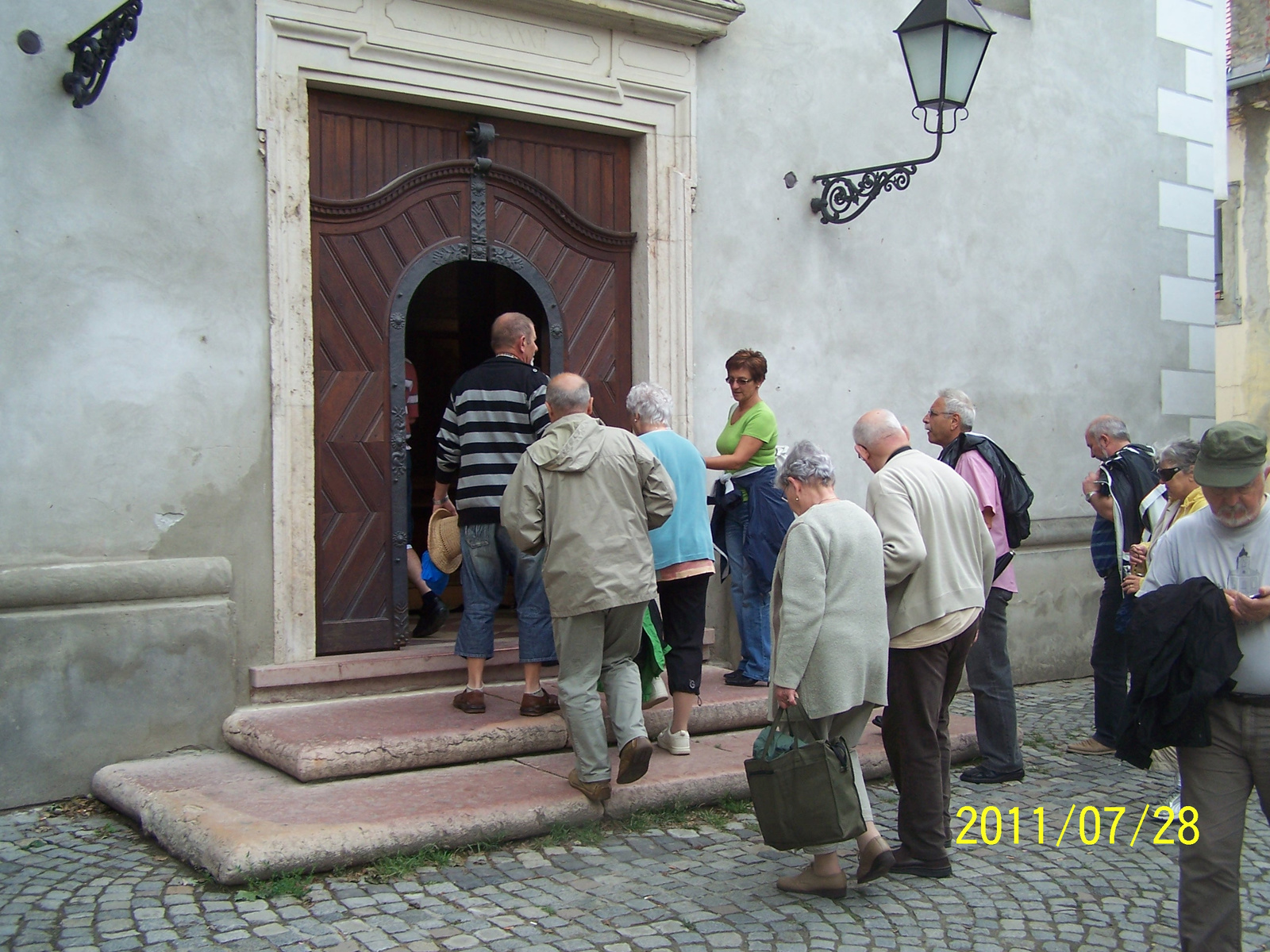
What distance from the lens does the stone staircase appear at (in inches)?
163

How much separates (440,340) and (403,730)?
14.0 ft

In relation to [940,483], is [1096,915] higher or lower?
lower

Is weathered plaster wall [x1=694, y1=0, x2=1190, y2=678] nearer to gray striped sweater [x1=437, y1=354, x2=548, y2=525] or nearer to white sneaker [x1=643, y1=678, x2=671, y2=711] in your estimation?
gray striped sweater [x1=437, y1=354, x2=548, y2=525]

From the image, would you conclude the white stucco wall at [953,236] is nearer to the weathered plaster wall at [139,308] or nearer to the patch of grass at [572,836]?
the weathered plaster wall at [139,308]

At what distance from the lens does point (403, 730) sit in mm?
5078

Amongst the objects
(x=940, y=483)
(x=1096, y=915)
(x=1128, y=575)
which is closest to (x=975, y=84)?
(x=1128, y=575)

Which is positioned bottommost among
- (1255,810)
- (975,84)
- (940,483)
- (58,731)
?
(1255,810)

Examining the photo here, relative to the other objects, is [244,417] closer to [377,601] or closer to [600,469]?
[377,601]

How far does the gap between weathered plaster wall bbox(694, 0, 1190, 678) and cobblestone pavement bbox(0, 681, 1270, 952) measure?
3.01 metres

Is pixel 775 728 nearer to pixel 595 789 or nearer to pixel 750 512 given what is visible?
pixel 595 789

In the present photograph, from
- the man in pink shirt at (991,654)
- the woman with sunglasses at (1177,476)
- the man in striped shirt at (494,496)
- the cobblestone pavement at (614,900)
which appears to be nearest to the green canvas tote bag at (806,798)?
the cobblestone pavement at (614,900)

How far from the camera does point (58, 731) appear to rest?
488 centimetres

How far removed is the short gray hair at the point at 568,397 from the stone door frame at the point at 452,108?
4.77 ft

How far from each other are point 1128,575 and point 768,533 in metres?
1.71
